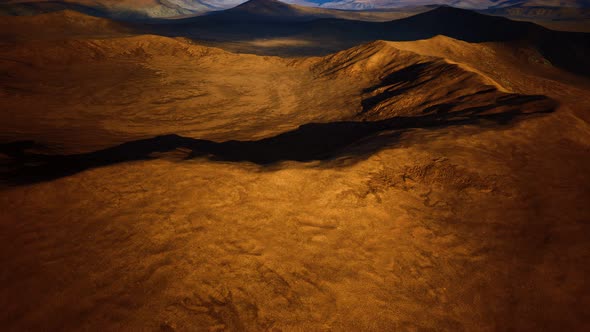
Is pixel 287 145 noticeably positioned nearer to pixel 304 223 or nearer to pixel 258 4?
pixel 304 223

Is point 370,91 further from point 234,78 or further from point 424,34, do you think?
point 424,34

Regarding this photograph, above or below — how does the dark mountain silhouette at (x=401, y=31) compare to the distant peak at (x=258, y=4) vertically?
below

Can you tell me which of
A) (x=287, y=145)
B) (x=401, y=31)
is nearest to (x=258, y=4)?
(x=401, y=31)

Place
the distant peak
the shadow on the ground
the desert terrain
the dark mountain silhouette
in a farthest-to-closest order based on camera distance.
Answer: the distant peak < the dark mountain silhouette < the shadow on the ground < the desert terrain

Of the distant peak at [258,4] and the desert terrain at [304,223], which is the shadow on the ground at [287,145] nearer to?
the desert terrain at [304,223]

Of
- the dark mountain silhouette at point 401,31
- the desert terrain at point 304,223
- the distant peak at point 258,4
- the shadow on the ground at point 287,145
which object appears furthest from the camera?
the distant peak at point 258,4

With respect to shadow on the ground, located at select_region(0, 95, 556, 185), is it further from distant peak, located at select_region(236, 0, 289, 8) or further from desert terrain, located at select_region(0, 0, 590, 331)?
distant peak, located at select_region(236, 0, 289, 8)

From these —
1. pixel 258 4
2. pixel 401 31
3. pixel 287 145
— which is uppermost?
pixel 258 4

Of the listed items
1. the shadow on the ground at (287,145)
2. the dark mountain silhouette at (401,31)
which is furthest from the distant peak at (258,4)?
the shadow on the ground at (287,145)

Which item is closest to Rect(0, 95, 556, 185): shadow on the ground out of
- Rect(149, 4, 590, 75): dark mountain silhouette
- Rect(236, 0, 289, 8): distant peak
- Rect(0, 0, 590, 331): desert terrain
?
Rect(0, 0, 590, 331): desert terrain

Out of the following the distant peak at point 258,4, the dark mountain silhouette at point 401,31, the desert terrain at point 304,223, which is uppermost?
the distant peak at point 258,4
